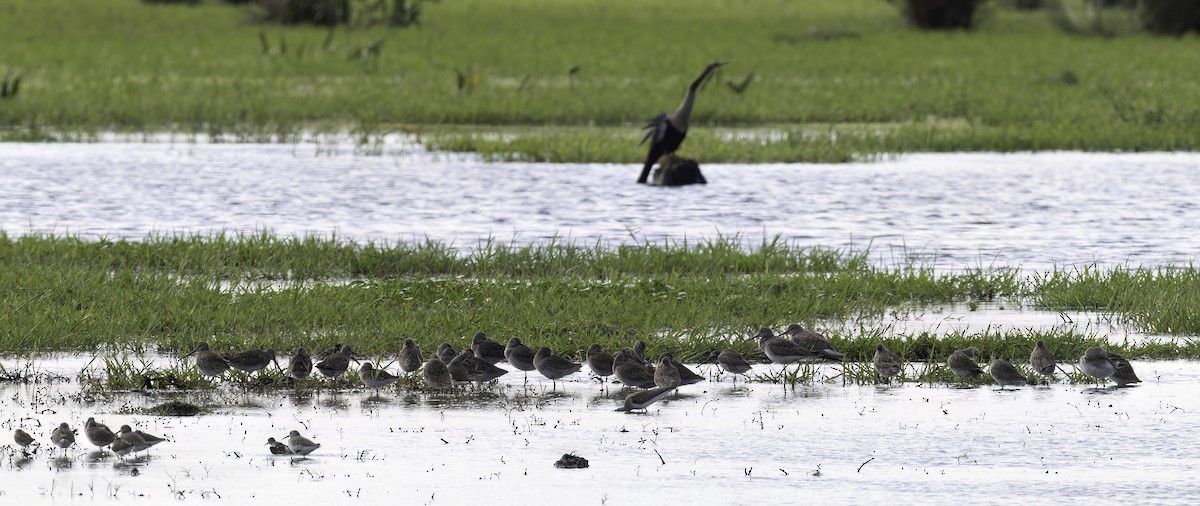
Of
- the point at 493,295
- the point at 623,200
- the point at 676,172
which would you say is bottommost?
the point at 623,200

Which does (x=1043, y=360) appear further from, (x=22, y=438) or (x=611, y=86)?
(x=611, y=86)

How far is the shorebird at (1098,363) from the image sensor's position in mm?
8664

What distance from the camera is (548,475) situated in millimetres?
6996

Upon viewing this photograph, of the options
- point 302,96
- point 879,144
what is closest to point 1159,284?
point 879,144

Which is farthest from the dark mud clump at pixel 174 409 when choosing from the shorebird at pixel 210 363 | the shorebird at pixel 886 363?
the shorebird at pixel 886 363

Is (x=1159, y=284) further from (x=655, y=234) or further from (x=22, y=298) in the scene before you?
(x=22, y=298)

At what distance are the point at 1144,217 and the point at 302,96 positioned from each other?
55.1 feet

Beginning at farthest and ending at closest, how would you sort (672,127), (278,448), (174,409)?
1. (672,127)
2. (174,409)
3. (278,448)

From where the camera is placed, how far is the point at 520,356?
8.80 metres

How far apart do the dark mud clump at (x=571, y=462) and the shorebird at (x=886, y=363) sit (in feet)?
7.51

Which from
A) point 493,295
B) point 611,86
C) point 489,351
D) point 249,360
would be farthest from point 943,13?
point 249,360

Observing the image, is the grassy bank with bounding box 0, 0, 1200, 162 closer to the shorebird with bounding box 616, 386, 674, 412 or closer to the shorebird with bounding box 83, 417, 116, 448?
the shorebird with bounding box 616, 386, 674, 412

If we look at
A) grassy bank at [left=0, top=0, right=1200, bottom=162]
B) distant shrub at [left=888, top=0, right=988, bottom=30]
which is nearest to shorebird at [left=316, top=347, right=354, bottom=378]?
grassy bank at [left=0, top=0, right=1200, bottom=162]

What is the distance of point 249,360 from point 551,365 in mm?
1456
